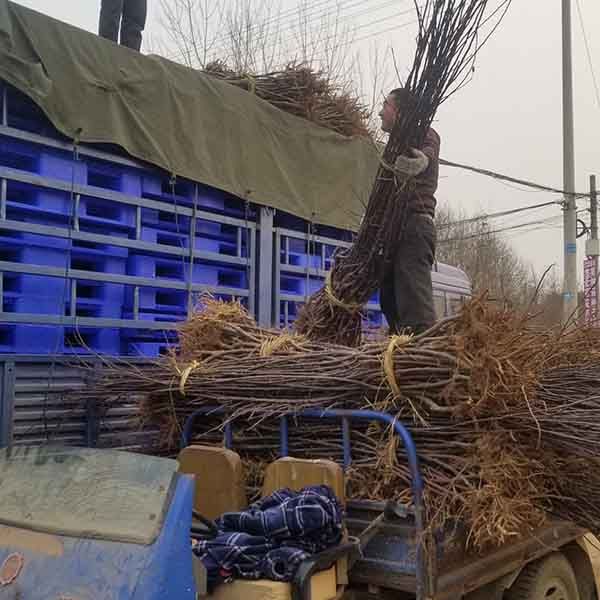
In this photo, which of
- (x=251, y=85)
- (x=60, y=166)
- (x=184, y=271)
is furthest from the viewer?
(x=251, y=85)

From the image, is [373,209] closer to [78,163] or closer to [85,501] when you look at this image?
[78,163]

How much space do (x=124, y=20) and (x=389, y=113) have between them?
117 inches

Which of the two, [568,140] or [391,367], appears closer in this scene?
[391,367]

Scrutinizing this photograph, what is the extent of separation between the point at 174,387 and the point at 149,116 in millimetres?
1842

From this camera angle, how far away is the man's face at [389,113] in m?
4.50

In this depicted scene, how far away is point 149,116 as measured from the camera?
16.0ft

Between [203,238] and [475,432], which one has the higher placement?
[203,238]

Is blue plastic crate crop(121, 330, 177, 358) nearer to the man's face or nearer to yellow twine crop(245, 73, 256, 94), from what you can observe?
the man's face

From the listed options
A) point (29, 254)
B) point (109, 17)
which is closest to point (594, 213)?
point (109, 17)

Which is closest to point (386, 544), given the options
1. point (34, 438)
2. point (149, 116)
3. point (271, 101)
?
point (34, 438)

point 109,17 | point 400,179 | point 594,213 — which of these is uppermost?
point 594,213

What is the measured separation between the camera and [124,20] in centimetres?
647

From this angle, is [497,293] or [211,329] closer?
[497,293]

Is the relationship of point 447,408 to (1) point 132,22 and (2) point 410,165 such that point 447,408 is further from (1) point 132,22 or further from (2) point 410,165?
(1) point 132,22
